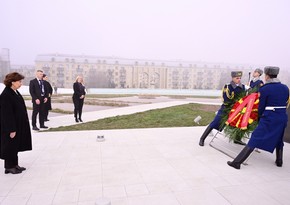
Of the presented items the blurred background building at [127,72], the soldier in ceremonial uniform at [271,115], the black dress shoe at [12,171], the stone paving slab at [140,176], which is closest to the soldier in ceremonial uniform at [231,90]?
the stone paving slab at [140,176]

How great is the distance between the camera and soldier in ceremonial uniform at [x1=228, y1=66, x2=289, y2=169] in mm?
3801

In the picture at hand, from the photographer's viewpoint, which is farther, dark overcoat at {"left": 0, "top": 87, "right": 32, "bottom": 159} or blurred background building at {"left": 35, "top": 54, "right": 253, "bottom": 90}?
blurred background building at {"left": 35, "top": 54, "right": 253, "bottom": 90}

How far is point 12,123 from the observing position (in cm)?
347

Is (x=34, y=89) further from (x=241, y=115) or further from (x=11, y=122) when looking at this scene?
(x=241, y=115)

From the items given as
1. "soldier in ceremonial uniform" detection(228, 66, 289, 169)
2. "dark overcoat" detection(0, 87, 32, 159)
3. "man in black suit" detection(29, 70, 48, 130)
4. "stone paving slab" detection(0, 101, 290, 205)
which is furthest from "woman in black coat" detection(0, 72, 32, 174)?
"soldier in ceremonial uniform" detection(228, 66, 289, 169)

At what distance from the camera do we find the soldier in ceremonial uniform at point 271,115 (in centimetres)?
380

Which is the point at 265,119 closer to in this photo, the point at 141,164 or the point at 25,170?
the point at 141,164

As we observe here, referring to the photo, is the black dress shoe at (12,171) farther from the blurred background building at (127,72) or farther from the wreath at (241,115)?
A: the blurred background building at (127,72)

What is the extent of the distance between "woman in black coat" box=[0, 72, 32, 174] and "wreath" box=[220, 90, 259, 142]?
3962mm

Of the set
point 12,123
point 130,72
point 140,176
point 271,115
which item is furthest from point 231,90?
point 130,72

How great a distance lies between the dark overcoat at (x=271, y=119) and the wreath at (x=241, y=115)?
0.40 meters

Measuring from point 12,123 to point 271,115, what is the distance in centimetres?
428

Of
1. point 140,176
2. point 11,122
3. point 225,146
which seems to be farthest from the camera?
point 225,146

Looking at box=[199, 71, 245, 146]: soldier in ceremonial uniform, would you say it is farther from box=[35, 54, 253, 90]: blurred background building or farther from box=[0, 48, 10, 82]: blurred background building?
box=[35, 54, 253, 90]: blurred background building
